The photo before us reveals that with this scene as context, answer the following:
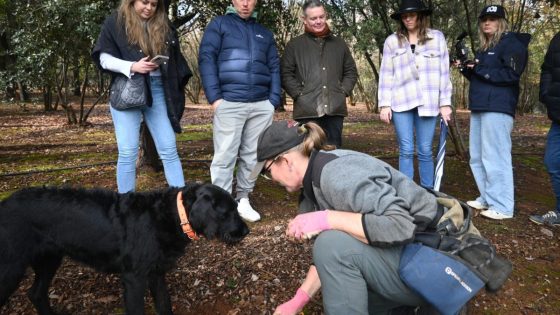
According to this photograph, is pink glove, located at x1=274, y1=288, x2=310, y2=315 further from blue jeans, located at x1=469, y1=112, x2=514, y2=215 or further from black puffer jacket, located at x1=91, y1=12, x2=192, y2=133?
blue jeans, located at x1=469, y1=112, x2=514, y2=215

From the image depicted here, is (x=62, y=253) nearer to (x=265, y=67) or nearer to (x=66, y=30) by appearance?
(x=265, y=67)

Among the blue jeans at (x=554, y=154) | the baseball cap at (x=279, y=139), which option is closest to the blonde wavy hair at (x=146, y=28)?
the baseball cap at (x=279, y=139)

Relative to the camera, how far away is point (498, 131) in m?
4.50

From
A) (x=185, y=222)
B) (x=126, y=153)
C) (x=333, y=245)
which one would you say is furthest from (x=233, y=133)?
(x=333, y=245)

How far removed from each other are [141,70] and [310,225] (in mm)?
2255

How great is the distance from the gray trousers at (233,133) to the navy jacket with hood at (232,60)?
0.33 feet

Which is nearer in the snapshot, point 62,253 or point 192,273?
point 62,253

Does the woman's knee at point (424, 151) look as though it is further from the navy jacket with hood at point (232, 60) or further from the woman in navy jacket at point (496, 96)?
the navy jacket with hood at point (232, 60)

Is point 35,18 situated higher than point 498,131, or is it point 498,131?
point 35,18

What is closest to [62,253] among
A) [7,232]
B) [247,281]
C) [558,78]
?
[7,232]

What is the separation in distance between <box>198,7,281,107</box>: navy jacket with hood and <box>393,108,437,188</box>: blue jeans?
5.18 feet

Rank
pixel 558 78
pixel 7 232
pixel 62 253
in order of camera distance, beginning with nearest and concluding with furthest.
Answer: pixel 7 232 → pixel 62 253 → pixel 558 78

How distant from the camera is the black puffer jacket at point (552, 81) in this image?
14.1 feet

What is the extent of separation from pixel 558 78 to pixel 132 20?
4.17 m
